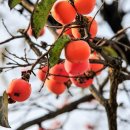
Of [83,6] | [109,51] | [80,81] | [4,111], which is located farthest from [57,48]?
[109,51]

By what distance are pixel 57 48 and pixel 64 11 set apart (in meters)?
0.14

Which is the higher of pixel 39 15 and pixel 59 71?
pixel 39 15

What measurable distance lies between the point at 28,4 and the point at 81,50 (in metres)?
1.33

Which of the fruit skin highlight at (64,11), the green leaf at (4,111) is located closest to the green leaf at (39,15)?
the fruit skin highlight at (64,11)

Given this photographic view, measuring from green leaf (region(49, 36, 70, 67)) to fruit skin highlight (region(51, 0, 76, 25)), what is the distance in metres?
0.07

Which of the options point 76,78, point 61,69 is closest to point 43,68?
point 61,69

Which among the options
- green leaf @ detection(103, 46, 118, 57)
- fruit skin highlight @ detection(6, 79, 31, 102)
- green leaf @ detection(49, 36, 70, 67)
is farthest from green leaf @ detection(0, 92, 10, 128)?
green leaf @ detection(103, 46, 118, 57)

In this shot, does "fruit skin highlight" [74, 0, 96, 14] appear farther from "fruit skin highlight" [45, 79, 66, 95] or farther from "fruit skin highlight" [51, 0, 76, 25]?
"fruit skin highlight" [45, 79, 66, 95]

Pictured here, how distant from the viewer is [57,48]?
1.25 m

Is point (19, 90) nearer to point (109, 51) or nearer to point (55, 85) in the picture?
point (55, 85)

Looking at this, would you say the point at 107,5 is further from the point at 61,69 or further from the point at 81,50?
the point at 81,50

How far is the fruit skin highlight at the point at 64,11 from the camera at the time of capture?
125cm

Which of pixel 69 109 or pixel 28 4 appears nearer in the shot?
pixel 28 4

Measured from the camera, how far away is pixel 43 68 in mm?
1550
